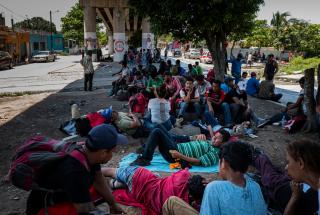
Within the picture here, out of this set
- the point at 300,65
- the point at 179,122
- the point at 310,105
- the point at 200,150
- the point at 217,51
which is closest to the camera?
the point at 200,150

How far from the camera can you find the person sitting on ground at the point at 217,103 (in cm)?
864

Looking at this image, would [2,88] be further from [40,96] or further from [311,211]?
[311,211]

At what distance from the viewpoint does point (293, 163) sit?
2.55 meters

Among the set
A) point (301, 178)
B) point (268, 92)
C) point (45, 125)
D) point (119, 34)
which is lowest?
point (45, 125)

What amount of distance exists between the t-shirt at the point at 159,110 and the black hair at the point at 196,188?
3.37 meters

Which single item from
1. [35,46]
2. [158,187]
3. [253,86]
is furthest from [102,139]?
[35,46]

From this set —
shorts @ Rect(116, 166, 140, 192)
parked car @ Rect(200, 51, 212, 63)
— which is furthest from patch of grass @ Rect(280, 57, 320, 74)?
shorts @ Rect(116, 166, 140, 192)

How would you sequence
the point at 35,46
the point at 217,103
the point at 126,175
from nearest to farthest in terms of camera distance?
the point at 126,175 < the point at 217,103 < the point at 35,46

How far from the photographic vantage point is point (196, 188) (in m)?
3.89

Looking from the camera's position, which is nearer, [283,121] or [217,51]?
Answer: [283,121]

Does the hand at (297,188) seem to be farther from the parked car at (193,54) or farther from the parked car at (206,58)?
the parked car at (193,54)

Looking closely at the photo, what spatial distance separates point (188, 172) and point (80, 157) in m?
1.92

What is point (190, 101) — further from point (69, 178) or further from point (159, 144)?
point (69, 178)

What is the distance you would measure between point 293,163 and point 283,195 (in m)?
1.57
